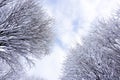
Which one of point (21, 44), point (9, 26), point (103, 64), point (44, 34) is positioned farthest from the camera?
point (103, 64)

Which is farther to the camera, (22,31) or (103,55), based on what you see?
Answer: (103,55)

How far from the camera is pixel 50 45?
368 inches

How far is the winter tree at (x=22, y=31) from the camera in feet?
23.7

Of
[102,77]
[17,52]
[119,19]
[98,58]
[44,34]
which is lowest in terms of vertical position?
[102,77]

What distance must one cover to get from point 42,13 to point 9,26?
5.81 feet

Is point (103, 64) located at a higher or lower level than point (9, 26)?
lower

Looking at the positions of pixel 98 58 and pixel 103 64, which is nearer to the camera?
pixel 103 64

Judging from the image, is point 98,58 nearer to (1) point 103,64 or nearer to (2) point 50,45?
(1) point 103,64

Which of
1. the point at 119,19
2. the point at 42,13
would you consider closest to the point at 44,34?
the point at 42,13

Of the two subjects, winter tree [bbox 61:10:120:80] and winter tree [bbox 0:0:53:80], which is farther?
winter tree [bbox 61:10:120:80]

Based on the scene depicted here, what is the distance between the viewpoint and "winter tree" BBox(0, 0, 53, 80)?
7219 millimetres

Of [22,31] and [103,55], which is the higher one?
[22,31]

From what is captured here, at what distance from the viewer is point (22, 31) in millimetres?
7523

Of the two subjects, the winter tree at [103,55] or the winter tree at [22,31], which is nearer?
the winter tree at [22,31]
